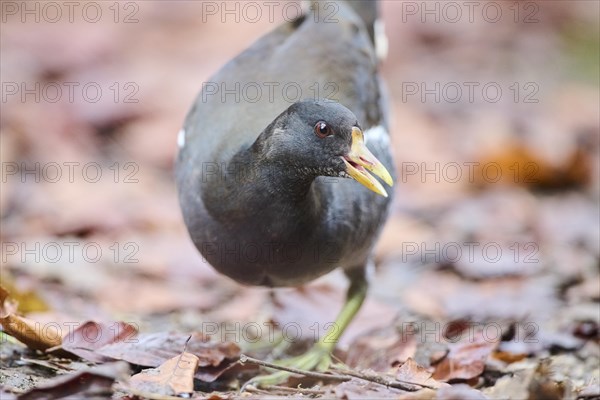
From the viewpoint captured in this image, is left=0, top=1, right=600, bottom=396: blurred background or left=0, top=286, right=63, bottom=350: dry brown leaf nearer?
left=0, top=286, right=63, bottom=350: dry brown leaf

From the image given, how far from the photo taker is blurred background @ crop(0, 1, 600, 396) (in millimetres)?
5879

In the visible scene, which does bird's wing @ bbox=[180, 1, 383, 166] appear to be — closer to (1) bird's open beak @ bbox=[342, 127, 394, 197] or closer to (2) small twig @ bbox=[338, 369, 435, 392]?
(1) bird's open beak @ bbox=[342, 127, 394, 197]

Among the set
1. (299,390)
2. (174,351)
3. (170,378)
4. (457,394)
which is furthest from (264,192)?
(457,394)

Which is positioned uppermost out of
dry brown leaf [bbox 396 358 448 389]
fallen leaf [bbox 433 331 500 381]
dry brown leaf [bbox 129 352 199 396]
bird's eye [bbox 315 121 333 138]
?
bird's eye [bbox 315 121 333 138]

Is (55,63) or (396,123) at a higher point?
(55,63)

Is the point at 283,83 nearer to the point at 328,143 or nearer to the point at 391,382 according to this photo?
the point at 328,143

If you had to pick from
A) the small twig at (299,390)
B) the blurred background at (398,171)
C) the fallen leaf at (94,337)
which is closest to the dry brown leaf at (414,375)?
the small twig at (299,390)

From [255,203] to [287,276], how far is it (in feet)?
1.58

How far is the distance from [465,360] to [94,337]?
1645mm

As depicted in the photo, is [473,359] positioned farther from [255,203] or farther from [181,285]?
[181,285]

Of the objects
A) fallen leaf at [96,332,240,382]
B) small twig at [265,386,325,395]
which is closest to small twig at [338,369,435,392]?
small twig at [265,386,325,395]

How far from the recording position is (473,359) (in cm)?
436

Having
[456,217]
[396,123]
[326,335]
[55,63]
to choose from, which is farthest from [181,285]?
[55,63]

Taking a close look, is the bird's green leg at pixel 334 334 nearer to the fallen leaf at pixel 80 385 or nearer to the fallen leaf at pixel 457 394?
the fallen leaf at pixel 457 394
